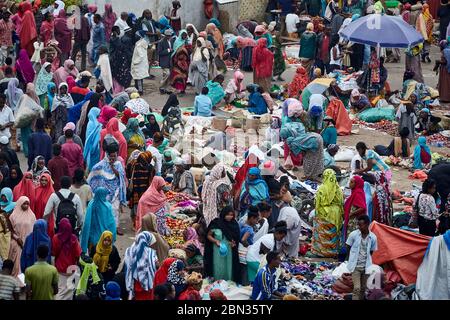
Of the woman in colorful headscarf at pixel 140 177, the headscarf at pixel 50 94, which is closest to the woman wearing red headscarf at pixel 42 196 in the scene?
the woman in colorful headscarf at pixel 140 177

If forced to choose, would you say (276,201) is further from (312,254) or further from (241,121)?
(241,121)

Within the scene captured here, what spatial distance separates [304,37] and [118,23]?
128 inches

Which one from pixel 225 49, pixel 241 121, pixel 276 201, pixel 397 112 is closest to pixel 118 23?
pixel 225 49

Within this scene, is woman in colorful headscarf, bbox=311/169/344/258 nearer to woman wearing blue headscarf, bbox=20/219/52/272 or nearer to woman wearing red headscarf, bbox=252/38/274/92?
woman wearing blue headscarf, bbox=20/219/52/272

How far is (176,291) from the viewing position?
12.8m

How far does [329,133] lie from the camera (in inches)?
745

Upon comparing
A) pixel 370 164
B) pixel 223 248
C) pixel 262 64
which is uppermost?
pixel 262 64

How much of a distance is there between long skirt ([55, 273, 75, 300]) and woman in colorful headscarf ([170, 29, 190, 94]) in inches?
Result: 357

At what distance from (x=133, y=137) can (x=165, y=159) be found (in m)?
0.63

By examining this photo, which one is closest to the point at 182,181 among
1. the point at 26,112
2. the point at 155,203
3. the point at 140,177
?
the point at 140,177

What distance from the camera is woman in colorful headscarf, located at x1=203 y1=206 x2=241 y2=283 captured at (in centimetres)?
1416

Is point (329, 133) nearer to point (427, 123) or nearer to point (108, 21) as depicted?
point (427, 123)

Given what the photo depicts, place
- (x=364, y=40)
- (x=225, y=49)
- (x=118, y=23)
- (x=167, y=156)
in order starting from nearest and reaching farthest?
(x=167, y=156)
(x=364, y=40)
(x=118, y=23)
(x=225, y=49)

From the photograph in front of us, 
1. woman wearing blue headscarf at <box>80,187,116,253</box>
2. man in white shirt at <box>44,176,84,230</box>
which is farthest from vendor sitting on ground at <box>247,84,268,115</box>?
man in white shirt at <box>44,176,84,230</box>
